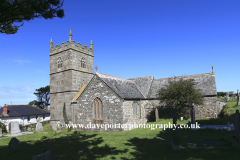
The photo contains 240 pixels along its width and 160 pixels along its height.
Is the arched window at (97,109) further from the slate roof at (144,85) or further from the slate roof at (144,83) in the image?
the slate roof at (144,83)

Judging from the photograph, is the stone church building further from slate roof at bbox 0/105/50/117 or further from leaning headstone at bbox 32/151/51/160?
slate roof at bbox 0/105/50/117

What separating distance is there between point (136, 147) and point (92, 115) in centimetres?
996

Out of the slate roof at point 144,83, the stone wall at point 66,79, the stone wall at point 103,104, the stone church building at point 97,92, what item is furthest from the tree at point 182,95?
the stone wall at point 66,79

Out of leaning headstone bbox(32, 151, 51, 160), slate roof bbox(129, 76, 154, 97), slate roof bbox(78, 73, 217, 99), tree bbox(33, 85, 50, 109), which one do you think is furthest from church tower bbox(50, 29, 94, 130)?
tree bbox(33, 85, 50, 109)

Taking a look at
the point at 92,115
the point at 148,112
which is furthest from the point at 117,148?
the point at 148,112

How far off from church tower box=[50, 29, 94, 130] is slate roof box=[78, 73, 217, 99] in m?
7.58

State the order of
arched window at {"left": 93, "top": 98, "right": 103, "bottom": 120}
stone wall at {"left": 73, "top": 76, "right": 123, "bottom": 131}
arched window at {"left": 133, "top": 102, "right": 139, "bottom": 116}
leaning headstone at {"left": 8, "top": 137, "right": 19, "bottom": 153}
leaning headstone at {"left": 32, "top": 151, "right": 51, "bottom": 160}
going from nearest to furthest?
leaning headstone at {"left": 32, "top": 151, "right": 51, "bottom": 160}
leaning headstone at {"left": 8, "top": 137, "right": 19, "bottom": 153}
stone wall at {"left": 73, "top": 76, "right": 123, "bottom": 131}
arched window at {"left": 93, "top": 98, "right": 103, "bottom": 120}
arched window at {"left": 133, "top": 102, "right": 139, "bottom": 116}

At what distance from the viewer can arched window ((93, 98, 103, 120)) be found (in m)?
19.0

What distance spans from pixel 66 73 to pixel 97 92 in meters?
9.20

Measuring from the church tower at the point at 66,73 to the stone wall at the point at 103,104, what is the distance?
502 cm

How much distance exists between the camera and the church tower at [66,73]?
2527 cm

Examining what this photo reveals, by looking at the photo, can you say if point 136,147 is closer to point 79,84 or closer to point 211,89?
point 211,89

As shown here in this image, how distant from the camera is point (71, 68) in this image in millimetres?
25234

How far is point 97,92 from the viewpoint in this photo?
19203mm
